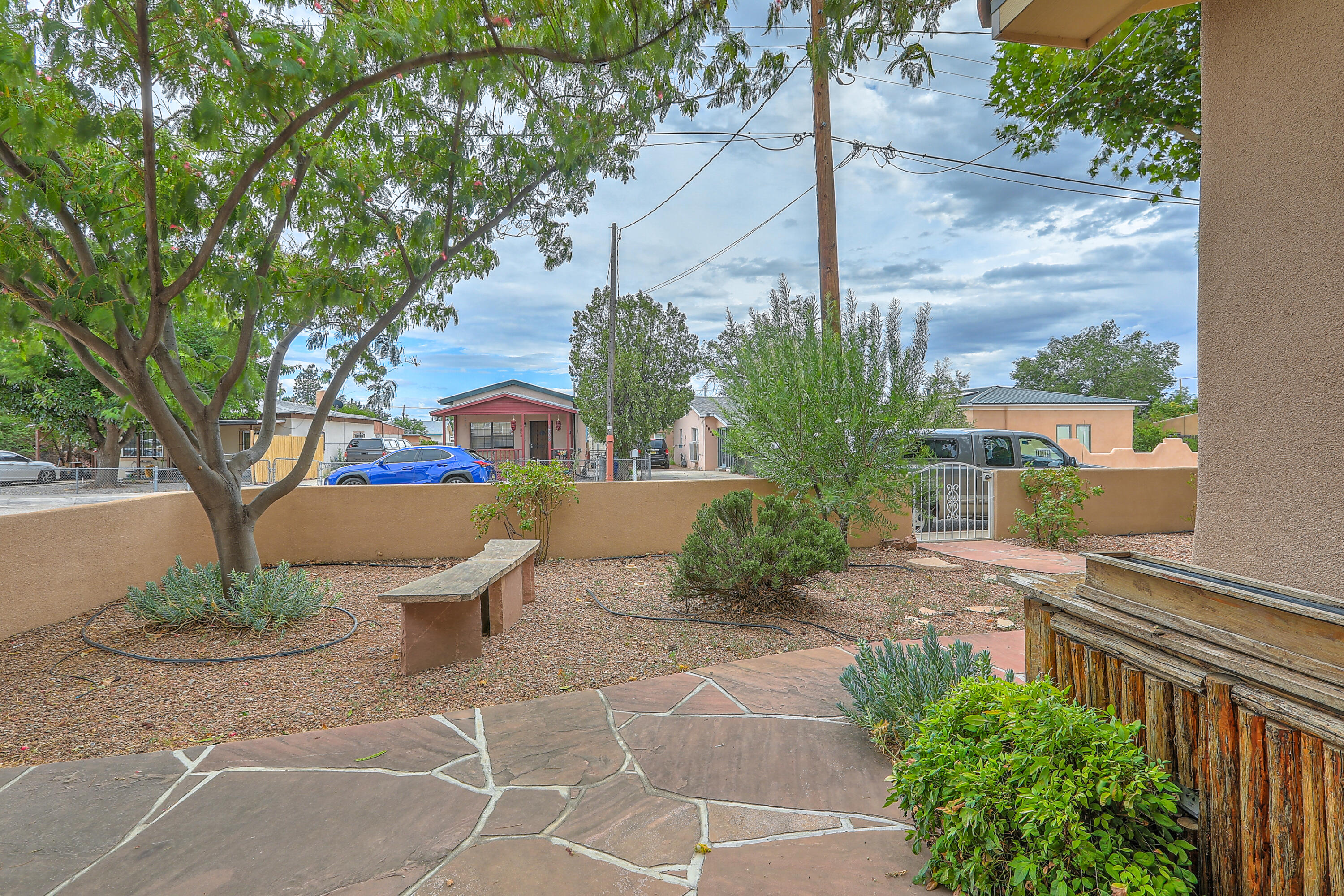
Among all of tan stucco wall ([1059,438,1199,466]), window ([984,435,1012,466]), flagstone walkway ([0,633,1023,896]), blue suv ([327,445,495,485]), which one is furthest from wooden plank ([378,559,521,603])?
tan stucco wall ([1059,438,1199,466])

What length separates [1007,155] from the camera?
9844mm

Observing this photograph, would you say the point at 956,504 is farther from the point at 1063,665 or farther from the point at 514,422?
the point at 514,422

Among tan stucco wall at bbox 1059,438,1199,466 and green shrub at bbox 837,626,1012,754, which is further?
tan stucco wall at bbox 1059,438,1199,466

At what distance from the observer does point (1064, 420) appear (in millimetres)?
24344

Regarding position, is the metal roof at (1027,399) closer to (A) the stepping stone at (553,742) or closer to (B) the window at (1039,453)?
Answer: (B) the window at (1039,453)

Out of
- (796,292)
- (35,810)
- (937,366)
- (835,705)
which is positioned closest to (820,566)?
(835,705)

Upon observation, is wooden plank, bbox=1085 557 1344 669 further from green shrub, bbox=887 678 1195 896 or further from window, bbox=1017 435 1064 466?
window, bbox=1017 435 1064 466

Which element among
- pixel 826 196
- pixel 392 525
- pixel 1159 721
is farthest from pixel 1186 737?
pixel 826 196

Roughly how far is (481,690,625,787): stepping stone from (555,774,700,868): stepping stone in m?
0.14

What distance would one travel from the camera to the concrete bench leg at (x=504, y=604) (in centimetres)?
456

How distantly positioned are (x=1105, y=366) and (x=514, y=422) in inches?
1663

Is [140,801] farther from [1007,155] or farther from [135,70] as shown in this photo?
[1007,155]

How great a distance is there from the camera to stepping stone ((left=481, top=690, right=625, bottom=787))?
266cm

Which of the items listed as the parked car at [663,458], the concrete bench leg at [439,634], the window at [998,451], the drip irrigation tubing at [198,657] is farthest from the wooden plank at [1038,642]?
the parked car at [663,458]
